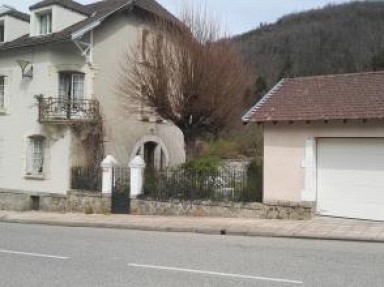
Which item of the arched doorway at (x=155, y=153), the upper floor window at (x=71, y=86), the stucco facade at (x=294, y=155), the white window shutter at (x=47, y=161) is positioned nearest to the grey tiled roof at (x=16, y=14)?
the upper floor window at (x=71, y=86)

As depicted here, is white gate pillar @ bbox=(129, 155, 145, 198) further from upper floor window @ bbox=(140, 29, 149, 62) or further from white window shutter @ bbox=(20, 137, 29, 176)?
white window shutter @ bbox=(20, 137, 29, 176)

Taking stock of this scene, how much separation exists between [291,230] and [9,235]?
7216 millimetres

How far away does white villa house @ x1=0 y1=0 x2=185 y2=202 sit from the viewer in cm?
2377

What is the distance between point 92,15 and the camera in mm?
24891

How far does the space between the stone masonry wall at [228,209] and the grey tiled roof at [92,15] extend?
8109 millimetres

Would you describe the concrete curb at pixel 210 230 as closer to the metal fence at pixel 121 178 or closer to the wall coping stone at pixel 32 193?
→ the metal fence at pixel 121 178

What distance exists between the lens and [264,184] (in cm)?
1725

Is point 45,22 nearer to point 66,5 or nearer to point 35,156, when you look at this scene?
point 66,5

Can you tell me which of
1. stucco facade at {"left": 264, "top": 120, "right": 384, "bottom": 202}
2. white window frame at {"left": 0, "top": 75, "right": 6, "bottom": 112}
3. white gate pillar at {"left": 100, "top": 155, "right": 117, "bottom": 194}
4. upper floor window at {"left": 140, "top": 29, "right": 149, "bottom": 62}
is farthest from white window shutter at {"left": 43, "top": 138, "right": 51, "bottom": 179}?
stucco facade at {"left": 264, "top": 120, "right": 384, "bottom": 202}

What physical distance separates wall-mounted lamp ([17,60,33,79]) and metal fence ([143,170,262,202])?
325 inches

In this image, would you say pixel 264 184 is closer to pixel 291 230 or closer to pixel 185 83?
pixel 291 230

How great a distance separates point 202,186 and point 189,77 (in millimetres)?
5518

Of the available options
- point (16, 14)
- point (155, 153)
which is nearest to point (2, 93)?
point (16, 14)

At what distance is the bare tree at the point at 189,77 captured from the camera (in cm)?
2248
